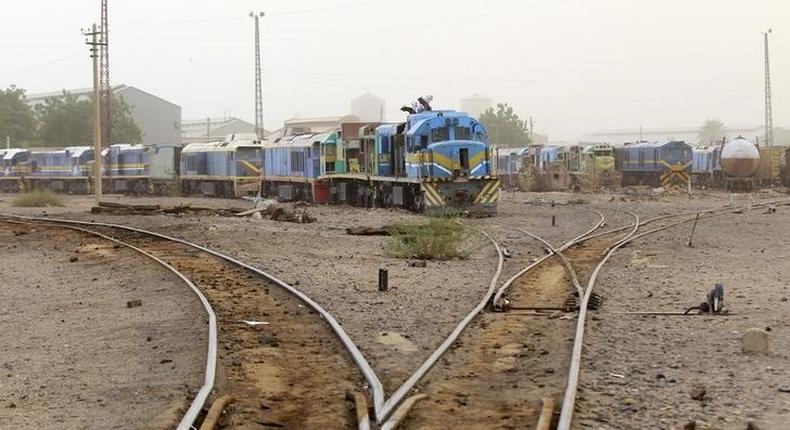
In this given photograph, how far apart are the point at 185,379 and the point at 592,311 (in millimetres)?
5055

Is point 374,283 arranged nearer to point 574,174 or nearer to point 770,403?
point 770,403

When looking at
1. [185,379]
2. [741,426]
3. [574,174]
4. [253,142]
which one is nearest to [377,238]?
[185,379]

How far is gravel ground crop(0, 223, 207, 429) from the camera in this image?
6.76 m

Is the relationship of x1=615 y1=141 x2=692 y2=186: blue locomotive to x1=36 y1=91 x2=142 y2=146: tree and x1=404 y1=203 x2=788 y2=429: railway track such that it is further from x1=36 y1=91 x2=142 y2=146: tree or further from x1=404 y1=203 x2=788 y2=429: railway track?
x1=36 y1=91 x2=142 y2=146: tree

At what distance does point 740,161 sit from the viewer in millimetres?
49969

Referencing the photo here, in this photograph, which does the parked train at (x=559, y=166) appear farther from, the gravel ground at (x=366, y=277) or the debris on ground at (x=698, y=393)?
the debris on ground at (x=698, y=393)

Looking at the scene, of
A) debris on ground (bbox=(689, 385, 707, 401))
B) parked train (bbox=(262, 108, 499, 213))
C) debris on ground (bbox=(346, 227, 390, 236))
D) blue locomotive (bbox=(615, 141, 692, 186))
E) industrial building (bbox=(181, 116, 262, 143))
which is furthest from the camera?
industrial building (bbox=(181, 116, 262, 143))

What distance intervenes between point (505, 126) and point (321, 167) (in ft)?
286

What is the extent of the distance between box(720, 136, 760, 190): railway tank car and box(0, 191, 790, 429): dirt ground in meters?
25.1

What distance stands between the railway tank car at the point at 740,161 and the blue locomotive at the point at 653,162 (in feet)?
9.39

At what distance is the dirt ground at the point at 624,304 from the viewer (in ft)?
22.0

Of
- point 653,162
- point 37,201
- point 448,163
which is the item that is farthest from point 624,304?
point 653,162

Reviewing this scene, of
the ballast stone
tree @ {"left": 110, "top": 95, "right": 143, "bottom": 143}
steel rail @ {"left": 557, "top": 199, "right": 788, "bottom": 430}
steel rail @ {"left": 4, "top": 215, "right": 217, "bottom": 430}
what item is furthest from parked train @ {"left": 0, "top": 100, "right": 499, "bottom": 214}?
the ballast stone

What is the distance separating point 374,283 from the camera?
549 inches
